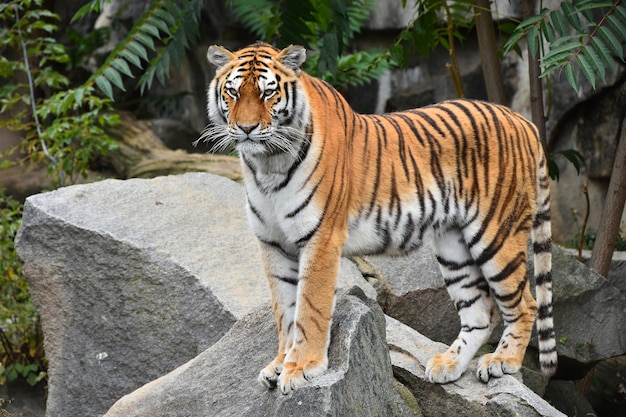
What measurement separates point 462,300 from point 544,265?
1.97 ft

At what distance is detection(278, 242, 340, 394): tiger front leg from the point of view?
14.4 ft

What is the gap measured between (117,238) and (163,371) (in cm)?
101

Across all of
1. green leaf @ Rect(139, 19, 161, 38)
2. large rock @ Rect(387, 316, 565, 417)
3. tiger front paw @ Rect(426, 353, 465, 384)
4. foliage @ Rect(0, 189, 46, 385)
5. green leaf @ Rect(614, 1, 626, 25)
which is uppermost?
green leaf @ Rect(614, 1, 626, 25)

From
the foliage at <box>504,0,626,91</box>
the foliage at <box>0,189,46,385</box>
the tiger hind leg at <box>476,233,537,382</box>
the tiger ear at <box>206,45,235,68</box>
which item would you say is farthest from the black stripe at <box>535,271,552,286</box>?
the foliage at <box>0,189,46,385</box>

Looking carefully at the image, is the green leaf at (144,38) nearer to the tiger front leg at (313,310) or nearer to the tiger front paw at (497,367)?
the tiger front leg at (313,310)

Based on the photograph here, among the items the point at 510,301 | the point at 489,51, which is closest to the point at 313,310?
the point at 510,301

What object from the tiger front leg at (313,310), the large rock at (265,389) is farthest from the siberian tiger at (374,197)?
the large rock at (265,389)

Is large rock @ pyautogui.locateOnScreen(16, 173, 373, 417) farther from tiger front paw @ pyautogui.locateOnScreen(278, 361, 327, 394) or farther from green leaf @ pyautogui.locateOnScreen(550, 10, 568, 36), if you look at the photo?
green leaf @ pyautogui.locateOnScreen(550, 10, 568, 36)

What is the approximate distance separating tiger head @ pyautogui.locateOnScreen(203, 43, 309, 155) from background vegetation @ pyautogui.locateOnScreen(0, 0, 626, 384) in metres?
1.57

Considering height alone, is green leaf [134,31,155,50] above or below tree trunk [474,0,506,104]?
above

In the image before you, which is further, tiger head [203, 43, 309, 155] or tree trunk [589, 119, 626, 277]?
tree trunk [589, 119, 626, 277]

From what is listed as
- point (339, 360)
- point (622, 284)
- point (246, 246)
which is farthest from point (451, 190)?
point (622, 284)

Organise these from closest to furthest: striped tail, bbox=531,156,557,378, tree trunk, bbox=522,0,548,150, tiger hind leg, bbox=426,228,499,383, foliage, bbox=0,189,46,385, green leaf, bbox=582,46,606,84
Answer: green leaf, bbox=582,46,606,84 < tiger hind leg, bbox=426,228,499,383 < striped tail, bbox=531,156,557,378 < tree trunk, bbox=522,0,548,150 < foliage, bbox=0,189,46,385

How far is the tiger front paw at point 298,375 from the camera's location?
4324 millimetres
